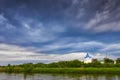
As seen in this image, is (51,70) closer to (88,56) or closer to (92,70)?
(92,70)

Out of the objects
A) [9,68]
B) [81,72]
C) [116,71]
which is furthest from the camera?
[9,68]

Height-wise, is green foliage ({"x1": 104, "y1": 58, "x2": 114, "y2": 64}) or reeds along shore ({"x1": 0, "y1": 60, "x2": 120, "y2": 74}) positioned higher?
green foliage ({"x1": 104, "y1": 58, "x2": 114, "y2": 64})

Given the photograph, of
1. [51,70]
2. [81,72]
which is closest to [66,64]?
[51,70]

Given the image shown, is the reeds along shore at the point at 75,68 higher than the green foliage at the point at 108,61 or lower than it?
lower

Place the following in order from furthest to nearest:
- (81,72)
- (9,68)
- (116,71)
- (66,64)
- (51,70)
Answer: (9,68), (66,64), (51,70), (81,72), (116,71)

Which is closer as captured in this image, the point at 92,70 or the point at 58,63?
the point at 92,70

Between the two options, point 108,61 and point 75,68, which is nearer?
point 75,68

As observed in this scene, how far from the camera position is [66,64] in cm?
7494

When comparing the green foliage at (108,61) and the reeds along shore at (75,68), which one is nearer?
the reeds along shore at (75,68)

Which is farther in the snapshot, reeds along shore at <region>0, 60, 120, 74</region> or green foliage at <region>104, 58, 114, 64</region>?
green foliage at <region>104, 58, 114, 64</region>

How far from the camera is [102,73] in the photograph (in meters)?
56.8

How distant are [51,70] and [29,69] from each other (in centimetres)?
797

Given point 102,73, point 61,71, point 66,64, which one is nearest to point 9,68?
point 66,64

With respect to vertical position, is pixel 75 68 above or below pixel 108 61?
below
